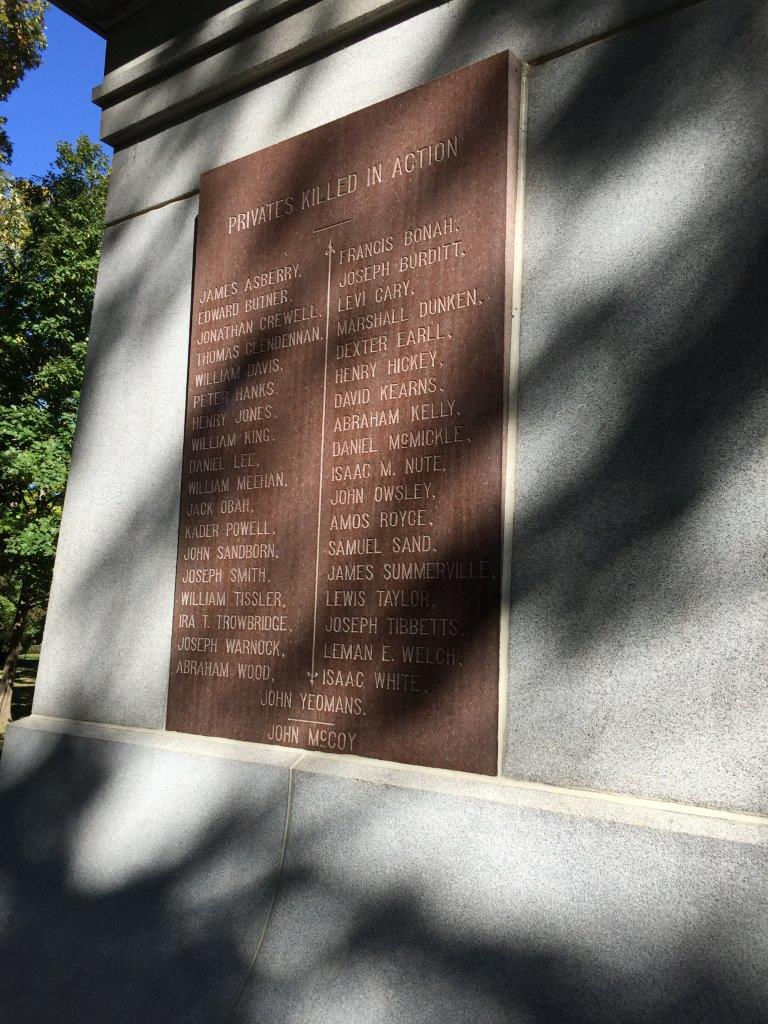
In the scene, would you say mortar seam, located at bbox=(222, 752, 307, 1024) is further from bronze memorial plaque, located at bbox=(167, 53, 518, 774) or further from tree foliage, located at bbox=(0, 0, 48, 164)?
tree foliage, located at bbox=(0, 0, 48, 164)

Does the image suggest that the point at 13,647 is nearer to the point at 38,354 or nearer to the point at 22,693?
the point at 38,354

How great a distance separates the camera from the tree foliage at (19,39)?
1456 cm

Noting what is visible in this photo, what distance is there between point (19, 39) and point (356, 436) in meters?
14.1

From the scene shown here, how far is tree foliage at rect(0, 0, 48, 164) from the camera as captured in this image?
47.8ft

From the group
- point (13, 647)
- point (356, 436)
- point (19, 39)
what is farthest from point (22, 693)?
point (356, 436)

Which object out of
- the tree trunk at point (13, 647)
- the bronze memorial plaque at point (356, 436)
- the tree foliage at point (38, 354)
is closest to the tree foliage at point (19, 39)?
the tree foliage at point (38, 354)

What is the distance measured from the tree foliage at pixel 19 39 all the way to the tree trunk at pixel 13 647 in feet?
30.1

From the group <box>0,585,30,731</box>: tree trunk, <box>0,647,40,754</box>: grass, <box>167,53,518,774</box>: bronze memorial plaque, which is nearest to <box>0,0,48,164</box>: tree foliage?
<box>0,585,30,731</box>: tree trunk

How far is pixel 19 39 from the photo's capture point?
48.2 feet

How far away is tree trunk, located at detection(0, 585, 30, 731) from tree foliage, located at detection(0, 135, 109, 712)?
154 centimetres

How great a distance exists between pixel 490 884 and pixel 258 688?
149 centimetres

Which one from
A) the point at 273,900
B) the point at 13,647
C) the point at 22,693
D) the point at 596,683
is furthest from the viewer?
the point at 22,693

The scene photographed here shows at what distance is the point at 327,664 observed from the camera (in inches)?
153

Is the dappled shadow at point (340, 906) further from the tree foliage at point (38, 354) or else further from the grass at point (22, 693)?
the grass at point (22, 693)
